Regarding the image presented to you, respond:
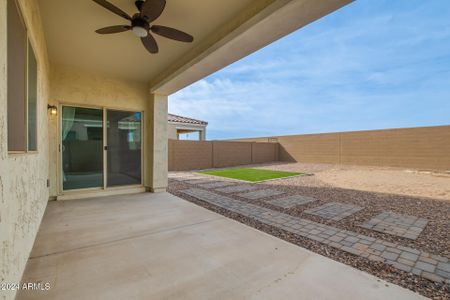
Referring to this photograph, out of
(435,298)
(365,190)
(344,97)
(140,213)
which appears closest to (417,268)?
(435,298)

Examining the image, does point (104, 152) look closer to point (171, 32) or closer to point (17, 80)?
point (17, 80)

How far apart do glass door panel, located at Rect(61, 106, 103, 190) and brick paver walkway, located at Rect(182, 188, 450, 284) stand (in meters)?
3.39

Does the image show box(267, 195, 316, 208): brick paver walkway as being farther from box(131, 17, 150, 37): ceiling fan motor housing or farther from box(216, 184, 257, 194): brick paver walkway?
box(131, 17, 150, 37): ceiling fan motor housing

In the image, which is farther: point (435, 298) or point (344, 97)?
point (344, 97)

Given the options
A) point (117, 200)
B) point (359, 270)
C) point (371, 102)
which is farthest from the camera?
point (371, 102)

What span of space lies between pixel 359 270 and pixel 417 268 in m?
0.62

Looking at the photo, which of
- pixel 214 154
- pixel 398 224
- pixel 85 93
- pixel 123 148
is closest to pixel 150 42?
pixel 85 93

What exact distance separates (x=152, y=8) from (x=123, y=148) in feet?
12.1

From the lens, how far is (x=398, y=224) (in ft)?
10.6

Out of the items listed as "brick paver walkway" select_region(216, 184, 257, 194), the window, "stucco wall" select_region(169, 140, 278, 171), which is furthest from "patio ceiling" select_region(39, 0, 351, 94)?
"stucco wall" select_region(169, 140, 278, 171)

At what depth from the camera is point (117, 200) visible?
176 inches

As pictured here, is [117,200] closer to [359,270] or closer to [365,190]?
[359,270]

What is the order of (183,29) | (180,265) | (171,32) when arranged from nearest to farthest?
(180,265) < (171,32) < (183,29)

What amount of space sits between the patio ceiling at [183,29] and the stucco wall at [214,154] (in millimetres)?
6566
